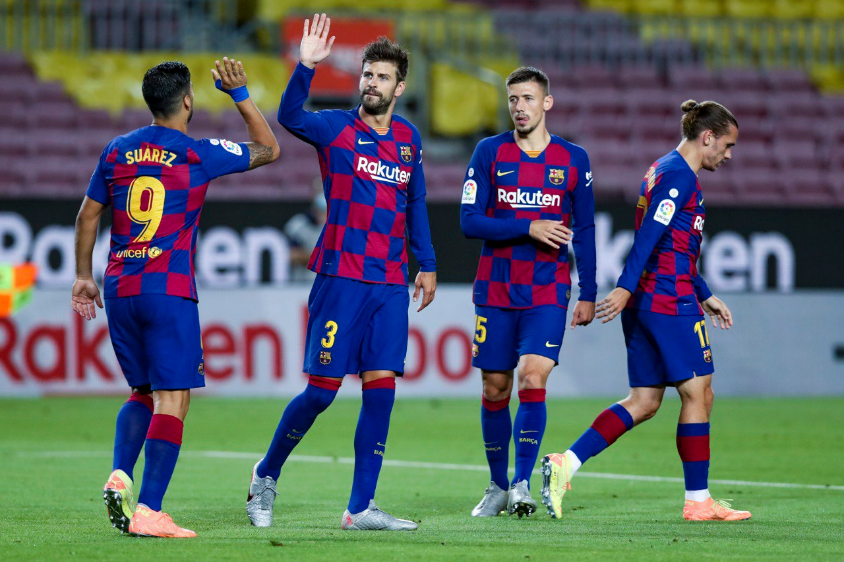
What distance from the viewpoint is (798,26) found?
2084 centimetres

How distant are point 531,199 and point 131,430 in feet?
7.98

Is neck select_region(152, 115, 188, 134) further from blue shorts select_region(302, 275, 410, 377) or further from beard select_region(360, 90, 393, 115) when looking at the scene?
blue shorts select_region(302, 275, 410, 377)

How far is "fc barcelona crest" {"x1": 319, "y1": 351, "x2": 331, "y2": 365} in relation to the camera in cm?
607

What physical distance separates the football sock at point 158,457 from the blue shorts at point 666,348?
2.38 m

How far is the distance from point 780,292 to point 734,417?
2718mm

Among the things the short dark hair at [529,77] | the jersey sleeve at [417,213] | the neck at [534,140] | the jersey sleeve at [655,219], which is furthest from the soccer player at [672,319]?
the jersey sleeve at [417,213]

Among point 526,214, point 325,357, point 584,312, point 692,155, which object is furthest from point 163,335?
point 692,155

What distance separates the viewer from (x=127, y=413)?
233 inches

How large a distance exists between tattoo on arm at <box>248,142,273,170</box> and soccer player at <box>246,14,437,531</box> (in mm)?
184

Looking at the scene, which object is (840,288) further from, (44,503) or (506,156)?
(44,503)

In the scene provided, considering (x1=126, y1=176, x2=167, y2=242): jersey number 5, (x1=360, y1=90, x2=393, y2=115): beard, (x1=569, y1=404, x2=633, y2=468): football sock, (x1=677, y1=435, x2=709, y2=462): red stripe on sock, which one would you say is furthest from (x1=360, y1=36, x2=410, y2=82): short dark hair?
(x1=677, y1=435, x2=709, y2=462): red stripe on sock

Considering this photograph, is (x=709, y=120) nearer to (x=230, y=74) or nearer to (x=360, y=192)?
(x=360, y=192)

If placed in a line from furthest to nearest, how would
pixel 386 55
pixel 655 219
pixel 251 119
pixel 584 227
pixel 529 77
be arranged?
pixel 584 227 → pixel 529 77 → pixel 655 219 → pixel 386 55 → pixel 251 119

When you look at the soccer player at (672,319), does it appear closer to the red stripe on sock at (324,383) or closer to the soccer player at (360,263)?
the soccer player at (360,263)
